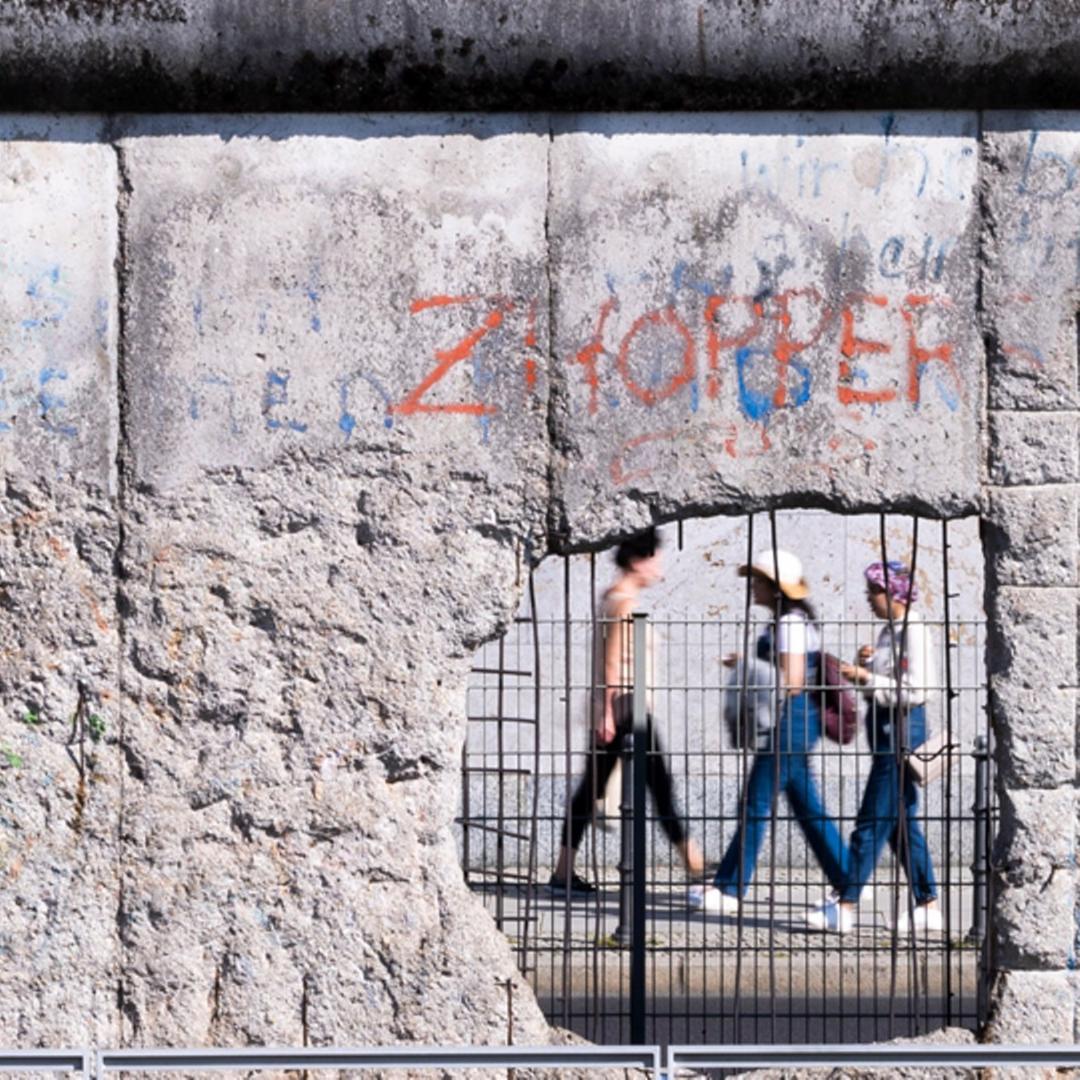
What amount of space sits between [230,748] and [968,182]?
2244mm

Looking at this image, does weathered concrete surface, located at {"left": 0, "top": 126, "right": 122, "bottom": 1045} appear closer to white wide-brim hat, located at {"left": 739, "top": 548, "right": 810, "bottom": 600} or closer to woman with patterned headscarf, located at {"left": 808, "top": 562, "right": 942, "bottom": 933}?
woman with patterned headscarf, located at {"left": 808, "top": 562, "right": 942, "bottom": 933}

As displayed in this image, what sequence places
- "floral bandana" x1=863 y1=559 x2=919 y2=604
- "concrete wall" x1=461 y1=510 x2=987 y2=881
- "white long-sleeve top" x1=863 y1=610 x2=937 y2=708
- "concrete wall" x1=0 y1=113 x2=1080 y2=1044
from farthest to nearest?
"concrete wall" x1=461 y1=510 x2=987 y2=881
"floral bandana" x1=863 y1=559 x2=919 y2=604
"white long-sleeve top" x1=863 y1=610 x2=937 y2=708
"concrete wall" x1=0 y1=113 x2=1080 y2=1044

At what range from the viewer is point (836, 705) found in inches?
305

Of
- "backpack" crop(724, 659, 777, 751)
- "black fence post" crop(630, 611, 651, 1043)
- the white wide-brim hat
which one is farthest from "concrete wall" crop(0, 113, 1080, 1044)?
"backpack" crop(724, 659, 777, 751)

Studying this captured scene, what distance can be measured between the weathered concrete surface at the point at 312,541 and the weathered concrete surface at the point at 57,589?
7cm

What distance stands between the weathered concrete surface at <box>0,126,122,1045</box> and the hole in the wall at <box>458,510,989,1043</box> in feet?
5.14

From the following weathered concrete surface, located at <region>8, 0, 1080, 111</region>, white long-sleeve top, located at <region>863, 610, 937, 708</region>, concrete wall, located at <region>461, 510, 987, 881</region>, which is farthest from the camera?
concrete wall, located at <region>461, 510, 987, 881</region>

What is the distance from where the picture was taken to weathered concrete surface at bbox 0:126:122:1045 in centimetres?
498

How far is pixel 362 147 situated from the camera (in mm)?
4984

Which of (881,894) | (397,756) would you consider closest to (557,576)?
(881,894)

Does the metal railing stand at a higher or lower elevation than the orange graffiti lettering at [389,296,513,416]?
lower

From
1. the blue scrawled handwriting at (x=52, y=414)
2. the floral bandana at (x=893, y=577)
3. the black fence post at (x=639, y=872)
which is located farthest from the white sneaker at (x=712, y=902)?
the blue scrawled handwriting at (x=52, y=414)

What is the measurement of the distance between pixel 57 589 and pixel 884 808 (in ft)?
13.7

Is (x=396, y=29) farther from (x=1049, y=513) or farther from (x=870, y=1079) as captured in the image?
(x=870, y=1079)
